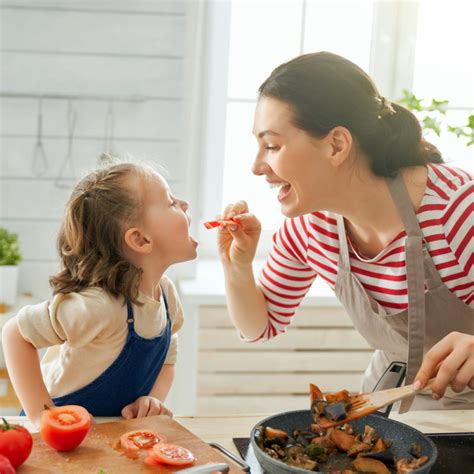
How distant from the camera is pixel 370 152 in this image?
1.72 meters

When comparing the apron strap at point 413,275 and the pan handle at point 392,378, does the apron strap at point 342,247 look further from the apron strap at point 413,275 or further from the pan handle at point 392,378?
the pan handle at point 392,378

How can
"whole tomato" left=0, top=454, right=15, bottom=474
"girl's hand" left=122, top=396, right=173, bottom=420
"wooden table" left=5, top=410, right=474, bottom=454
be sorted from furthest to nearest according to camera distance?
"girl's hand" left=122, top=396, right=173, bottom=420 → "wooden table" left=5, top=410, right=474, bottom=454 → "whole tomato" left=0, top=454, right=15, bottom=474

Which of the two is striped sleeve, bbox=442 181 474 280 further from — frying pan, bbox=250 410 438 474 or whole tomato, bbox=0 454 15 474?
whole tomato, bbox=0 454 15 474

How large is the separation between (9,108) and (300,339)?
4.41 feet

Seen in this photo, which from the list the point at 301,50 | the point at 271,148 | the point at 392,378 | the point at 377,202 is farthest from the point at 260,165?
the point at 301,50

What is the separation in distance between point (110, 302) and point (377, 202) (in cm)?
60

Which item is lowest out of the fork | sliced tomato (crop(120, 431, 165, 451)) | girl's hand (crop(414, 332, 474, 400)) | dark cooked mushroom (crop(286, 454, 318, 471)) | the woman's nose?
sliced tomato (crop(120, 431, 165, 451))

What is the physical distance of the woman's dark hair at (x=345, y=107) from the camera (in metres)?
1.64

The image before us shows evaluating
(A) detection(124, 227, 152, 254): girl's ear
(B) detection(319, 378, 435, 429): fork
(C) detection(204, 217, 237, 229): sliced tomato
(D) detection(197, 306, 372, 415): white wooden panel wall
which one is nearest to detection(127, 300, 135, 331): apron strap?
(A) detection(124, 227, 152, 254): girl's ear

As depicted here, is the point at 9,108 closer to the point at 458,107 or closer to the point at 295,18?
the point at 295,18

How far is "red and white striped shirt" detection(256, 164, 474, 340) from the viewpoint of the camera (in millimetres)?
1692

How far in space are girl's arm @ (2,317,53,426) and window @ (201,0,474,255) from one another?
1.81 metres

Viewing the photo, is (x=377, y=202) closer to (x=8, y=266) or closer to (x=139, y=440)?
(x=139, y=440)

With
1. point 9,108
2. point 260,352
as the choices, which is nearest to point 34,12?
point 9,108
